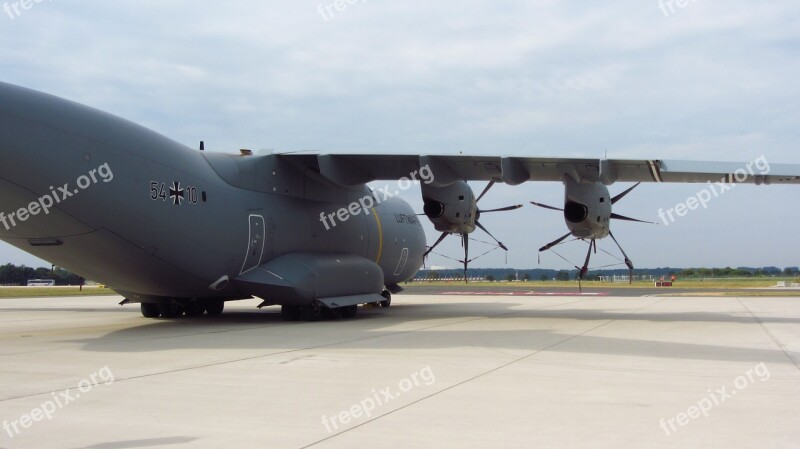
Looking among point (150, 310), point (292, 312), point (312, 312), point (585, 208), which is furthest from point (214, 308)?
point (585, 208)

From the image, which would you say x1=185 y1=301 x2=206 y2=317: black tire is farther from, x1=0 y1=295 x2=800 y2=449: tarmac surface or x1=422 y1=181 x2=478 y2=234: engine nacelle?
x1=422 y1=181 x2=478 y2=234: engine nacelle

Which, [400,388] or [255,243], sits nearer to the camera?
[400,388]

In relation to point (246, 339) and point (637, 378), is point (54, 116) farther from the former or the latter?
point (637, 378)

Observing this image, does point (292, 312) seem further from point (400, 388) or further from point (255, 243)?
point (400, 388)

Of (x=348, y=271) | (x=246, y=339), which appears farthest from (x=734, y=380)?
(x=348, y=271)

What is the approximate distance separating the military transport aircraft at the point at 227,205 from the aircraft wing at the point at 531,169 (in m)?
0.04

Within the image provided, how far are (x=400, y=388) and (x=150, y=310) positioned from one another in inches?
451

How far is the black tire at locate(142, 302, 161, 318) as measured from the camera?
17.3 m

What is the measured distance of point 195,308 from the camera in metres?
18.0

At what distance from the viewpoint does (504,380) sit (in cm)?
815

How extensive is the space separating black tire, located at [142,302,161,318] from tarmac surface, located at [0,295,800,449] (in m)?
2.78

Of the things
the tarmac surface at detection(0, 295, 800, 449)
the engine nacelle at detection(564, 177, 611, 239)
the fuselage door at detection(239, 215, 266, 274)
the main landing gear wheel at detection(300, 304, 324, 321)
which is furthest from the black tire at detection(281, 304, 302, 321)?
the engine nacelle at detection(564, 177, 611, 239)

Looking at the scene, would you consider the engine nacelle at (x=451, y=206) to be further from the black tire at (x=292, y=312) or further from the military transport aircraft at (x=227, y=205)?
the black tire at (x=292, y=312)

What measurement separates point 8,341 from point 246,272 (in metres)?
4.77
